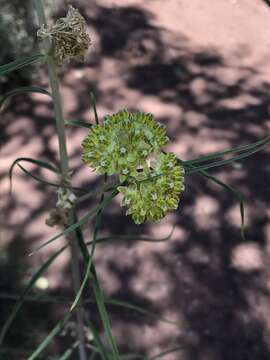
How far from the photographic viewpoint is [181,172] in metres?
0.97

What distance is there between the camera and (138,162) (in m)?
0.94

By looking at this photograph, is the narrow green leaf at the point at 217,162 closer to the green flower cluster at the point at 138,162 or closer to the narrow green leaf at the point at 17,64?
the green flower cluster at the point at 138,162

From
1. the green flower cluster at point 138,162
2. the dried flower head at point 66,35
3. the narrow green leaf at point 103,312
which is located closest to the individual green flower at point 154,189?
the green flower cluster at point 138,162

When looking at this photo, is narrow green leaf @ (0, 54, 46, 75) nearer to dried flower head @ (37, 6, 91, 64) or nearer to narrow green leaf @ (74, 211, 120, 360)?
dried flower head @ (37, 6, 91, 64)

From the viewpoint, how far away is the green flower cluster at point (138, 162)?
3.09 ft

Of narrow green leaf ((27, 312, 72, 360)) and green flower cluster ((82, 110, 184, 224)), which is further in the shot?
narrow green leaf ((27, 312, 72, 360))

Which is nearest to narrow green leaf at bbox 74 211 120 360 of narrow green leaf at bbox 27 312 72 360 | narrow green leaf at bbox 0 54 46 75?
narrow green leaf at bbox 27 312 72 360

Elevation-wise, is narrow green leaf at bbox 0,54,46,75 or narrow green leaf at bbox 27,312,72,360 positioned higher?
narrow green leaf at bbox 0,54,46,75

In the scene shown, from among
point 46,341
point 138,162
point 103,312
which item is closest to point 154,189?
point 138,162

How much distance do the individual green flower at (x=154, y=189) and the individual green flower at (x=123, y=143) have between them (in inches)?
0.7

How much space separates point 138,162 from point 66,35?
0.25m

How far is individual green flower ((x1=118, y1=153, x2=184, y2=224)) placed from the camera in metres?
0.94

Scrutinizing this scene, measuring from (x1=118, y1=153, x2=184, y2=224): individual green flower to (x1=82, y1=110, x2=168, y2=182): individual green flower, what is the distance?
0.02m

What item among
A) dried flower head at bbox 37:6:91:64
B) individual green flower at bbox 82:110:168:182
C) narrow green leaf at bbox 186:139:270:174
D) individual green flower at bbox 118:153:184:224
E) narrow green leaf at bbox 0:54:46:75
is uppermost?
dried flower head at bbox 37:6:91:64
